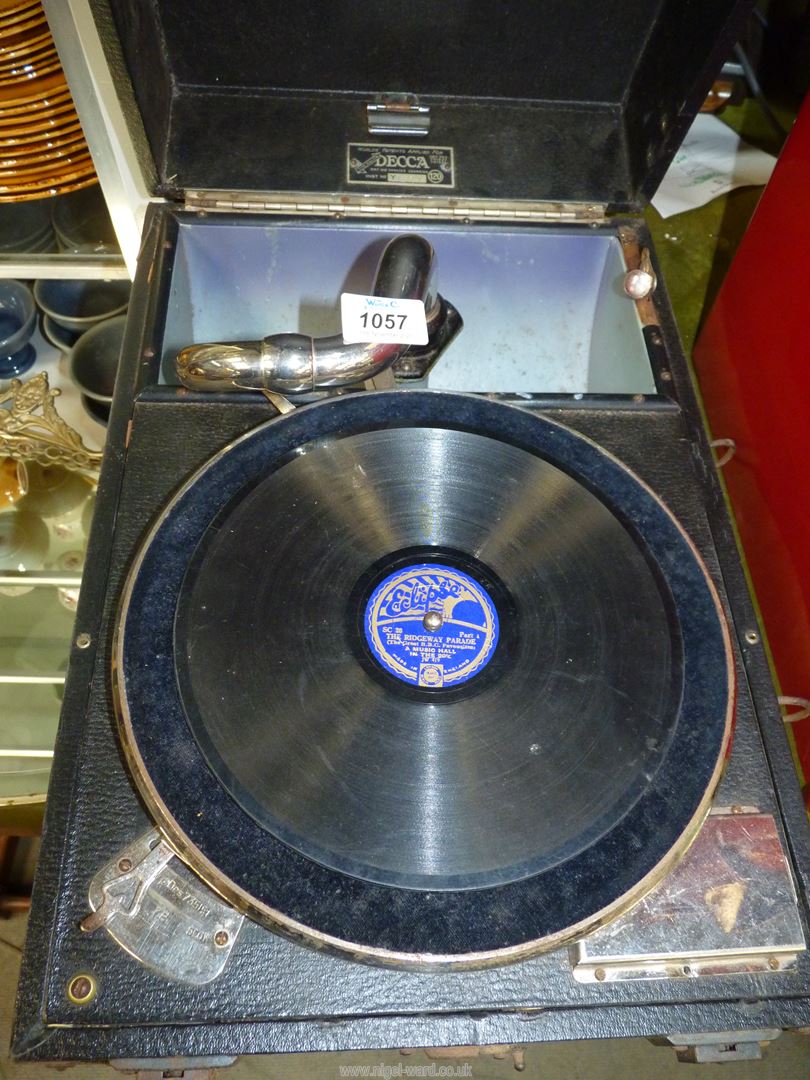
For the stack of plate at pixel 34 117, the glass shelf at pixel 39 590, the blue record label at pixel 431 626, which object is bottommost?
the blue record label at pixel 431 626

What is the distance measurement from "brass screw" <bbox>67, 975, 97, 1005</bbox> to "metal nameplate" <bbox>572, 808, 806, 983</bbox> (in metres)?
0.39

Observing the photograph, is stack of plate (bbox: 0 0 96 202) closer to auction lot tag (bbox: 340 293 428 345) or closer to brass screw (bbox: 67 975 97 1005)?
auction lot tag (bbox: 340 293 428 345)

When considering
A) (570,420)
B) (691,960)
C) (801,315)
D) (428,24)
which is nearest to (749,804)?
(691,960)

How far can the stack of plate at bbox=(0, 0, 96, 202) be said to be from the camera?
1011 mm

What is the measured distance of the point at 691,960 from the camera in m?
0.67

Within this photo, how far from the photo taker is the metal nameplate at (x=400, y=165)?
1.10 metres

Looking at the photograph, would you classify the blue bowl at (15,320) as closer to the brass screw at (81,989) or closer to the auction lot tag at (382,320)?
the auction lot tag at (382,320)

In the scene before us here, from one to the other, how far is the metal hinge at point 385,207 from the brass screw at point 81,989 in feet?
2.99

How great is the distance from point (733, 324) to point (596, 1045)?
1.31m

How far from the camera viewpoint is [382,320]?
895 millimetres

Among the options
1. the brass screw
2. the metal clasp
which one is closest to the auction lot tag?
the metal clasp

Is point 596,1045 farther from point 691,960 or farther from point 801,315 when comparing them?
point 801,315

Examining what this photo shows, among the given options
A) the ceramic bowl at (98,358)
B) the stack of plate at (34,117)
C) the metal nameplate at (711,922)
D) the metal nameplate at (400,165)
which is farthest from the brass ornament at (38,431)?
the metal nameplate at (711,922)

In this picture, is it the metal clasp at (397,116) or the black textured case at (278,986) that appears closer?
the black textured case at (278,986)
